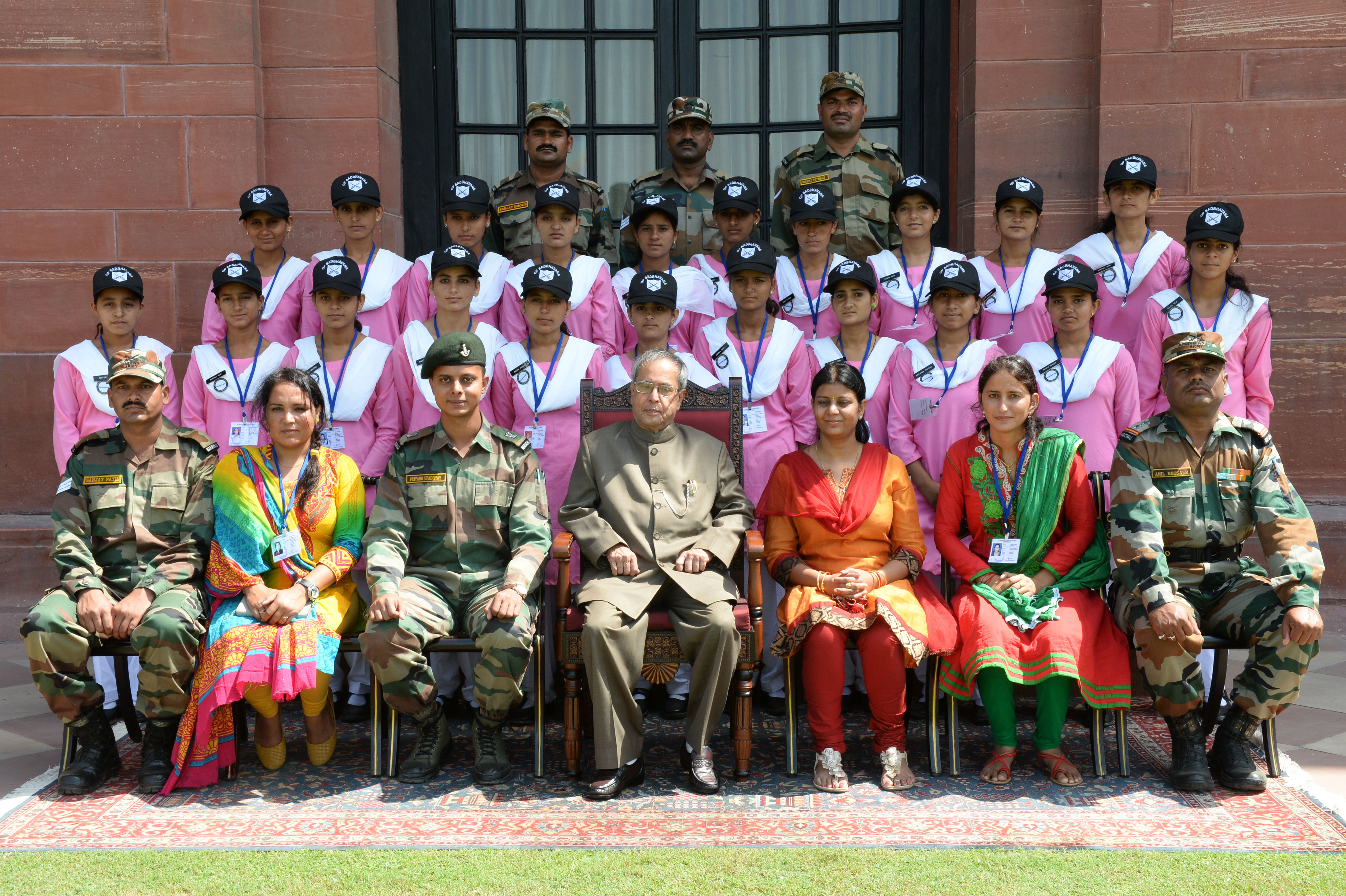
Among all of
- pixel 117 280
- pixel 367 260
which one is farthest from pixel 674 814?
pixel 117 280

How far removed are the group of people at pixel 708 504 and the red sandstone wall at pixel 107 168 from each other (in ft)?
4.54

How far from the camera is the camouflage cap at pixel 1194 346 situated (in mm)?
4008

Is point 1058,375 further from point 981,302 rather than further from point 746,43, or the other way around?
point 746,43

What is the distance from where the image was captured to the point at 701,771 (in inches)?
152

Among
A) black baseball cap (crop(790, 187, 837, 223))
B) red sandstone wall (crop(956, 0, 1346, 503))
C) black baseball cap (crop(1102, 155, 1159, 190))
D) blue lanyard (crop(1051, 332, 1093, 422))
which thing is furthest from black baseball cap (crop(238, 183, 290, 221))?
red sandstone wall (crop(956, 0, 1346, 503))

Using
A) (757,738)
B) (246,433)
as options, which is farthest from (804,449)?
(246,433)

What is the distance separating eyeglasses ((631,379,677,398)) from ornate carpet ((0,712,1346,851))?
1377 millimetres

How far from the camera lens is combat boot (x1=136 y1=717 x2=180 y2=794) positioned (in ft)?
12.9

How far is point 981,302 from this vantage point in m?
5.24

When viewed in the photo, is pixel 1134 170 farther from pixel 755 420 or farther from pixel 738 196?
pixel 755 420

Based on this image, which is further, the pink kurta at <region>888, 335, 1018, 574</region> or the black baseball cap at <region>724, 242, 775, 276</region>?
the black baseball cap at <region>724, 242, 775, 276</region>

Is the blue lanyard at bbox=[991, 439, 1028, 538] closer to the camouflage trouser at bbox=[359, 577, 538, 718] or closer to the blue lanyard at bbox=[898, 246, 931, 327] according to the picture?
the blue lanyard at bbox=[898, 246, 931, 327]

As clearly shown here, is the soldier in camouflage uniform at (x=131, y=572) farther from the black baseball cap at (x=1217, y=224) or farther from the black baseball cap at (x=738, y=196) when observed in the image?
the black baseball cap at (x=1217, y=224)

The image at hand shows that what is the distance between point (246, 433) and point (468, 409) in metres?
1.30
